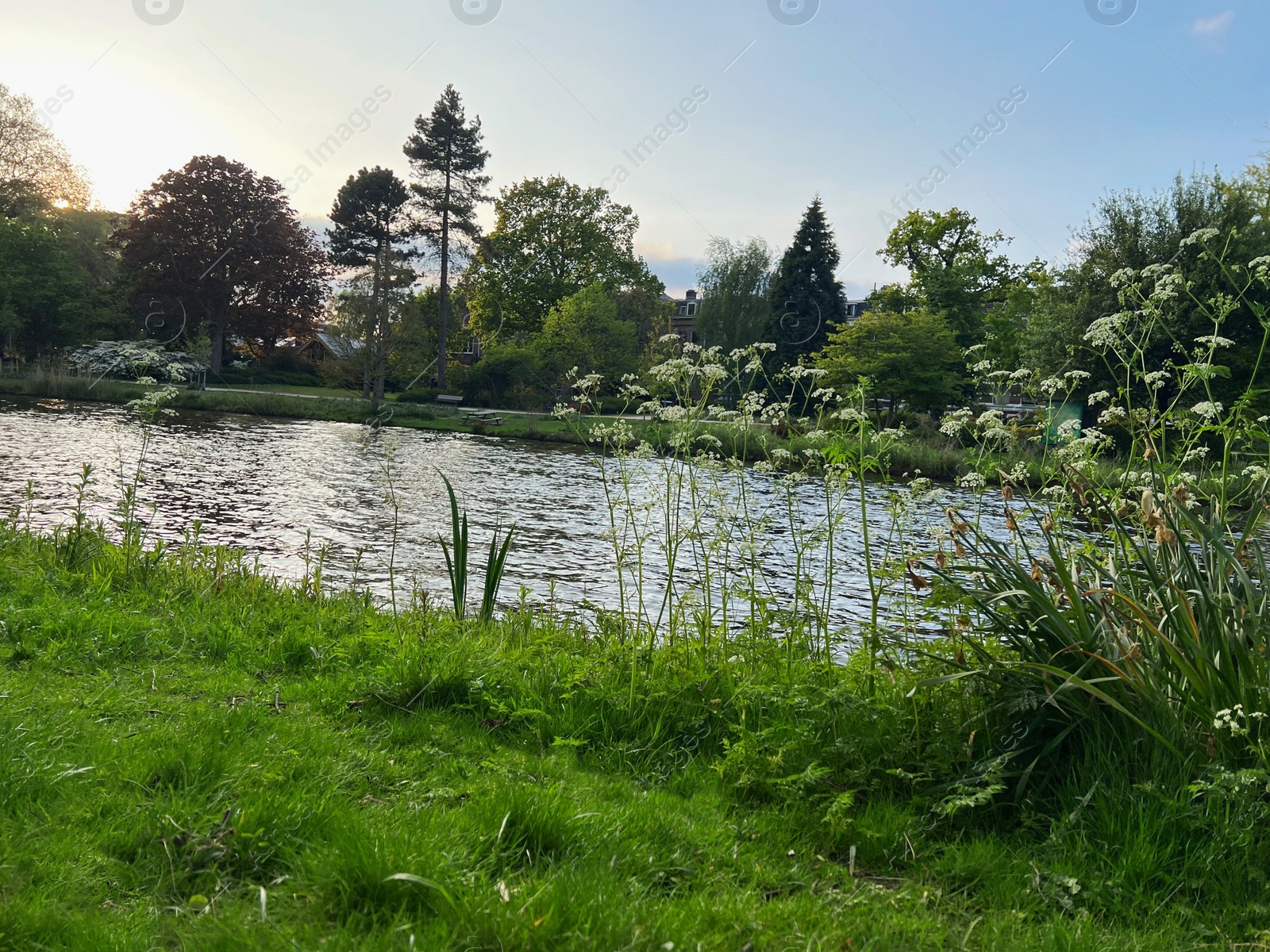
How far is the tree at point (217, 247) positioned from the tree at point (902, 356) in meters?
36.5

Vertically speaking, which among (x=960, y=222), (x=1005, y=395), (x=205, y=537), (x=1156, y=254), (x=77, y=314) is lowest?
(x=205, y=537)

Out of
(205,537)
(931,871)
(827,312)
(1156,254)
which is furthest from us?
(827,312)

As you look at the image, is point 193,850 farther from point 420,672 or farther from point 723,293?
point 723,293

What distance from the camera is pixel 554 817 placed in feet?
9.42

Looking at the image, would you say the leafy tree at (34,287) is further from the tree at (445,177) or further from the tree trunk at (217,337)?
the tree at (445,177)

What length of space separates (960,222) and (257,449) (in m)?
44.6

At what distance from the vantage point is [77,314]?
145 ft

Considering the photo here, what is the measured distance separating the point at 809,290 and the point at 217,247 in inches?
1448

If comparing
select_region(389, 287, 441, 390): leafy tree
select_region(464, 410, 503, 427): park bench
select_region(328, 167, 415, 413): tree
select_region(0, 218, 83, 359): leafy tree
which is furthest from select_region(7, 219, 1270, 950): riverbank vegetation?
select_region(0, 218, 83, 359): leafy tree

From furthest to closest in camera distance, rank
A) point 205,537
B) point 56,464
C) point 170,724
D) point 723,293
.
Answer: point 723,293 < point 56,464 < point 205,537 < point 170,724

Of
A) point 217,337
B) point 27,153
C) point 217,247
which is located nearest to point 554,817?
point 217,337

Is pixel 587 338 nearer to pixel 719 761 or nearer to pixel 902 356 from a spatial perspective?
pixel 902 356

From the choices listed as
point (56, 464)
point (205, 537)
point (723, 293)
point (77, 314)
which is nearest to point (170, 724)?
point (205, 537)

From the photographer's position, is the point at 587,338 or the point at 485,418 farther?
the point at 587,338
